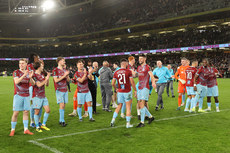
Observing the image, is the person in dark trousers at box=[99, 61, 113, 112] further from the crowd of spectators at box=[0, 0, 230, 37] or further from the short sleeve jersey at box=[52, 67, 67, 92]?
the crowd of spectators at box=[0, 0, 230, 37]

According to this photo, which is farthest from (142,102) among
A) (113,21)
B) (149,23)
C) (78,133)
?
(113,21)

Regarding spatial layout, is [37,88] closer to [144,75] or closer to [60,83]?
[60,83]

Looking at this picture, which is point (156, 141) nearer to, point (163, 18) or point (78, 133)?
point (78, 133)

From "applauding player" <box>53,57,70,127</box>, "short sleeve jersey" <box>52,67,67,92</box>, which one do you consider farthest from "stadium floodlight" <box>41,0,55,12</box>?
"short sleeve jersey" <box>52,67,67,92</box>

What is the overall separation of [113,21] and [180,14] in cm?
1899

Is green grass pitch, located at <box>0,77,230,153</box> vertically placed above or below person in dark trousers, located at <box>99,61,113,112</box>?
below

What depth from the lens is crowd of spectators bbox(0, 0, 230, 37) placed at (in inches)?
1583

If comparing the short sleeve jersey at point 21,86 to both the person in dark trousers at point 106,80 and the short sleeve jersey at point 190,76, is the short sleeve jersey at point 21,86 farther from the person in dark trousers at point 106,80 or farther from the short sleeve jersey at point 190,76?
the short sleeve jersey at point 190,76

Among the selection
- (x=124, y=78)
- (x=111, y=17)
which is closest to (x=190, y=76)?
(x=124, y=78)

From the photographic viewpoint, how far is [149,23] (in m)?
44.3

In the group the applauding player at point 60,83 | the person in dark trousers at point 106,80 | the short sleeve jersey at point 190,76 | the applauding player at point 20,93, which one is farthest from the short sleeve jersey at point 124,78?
the short sleeve jersey at point 190,76

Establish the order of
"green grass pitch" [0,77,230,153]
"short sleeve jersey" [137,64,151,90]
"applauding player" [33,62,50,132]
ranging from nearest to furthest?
1. "green grass pitch" [0,77,230,153]
2. "applauding player" [33,62,50,132]
3. "short sleeve jersey" [137,64,151,90]

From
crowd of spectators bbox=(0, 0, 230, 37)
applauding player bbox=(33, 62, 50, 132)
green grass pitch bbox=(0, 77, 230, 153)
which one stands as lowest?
green grass pitch bbox=(0, 77, 230, 153)

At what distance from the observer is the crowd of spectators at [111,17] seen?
132 ft
